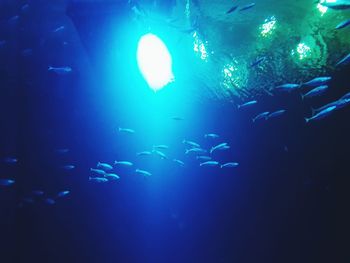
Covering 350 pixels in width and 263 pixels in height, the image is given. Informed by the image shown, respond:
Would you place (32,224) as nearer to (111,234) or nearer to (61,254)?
(61,254)

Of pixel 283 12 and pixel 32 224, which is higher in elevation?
pixel 283 12

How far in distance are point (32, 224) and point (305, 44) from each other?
39.2 feet

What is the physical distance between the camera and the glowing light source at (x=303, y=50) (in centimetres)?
754

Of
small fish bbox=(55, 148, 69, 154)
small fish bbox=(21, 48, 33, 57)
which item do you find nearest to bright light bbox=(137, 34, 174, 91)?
Result: small fish bbox=(21, 48, 33, 57)

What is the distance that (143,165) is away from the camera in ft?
37.7

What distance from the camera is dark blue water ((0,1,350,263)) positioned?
30.2ft

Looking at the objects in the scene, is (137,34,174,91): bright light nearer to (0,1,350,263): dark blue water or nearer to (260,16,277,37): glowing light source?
(0,1,350,263): dark blue water

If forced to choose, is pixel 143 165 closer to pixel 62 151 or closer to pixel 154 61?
pixel 62 151

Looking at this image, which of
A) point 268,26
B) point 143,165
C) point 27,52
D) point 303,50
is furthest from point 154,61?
point 27,52

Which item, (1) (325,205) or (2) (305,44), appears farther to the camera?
(1) (325,205)

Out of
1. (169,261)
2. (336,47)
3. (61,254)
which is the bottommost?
(169,261)

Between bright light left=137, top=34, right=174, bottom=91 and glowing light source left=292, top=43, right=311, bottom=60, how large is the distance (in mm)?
3595

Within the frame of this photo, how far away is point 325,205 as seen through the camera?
9.41 meters

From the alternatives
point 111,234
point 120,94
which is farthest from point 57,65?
point 111,234
